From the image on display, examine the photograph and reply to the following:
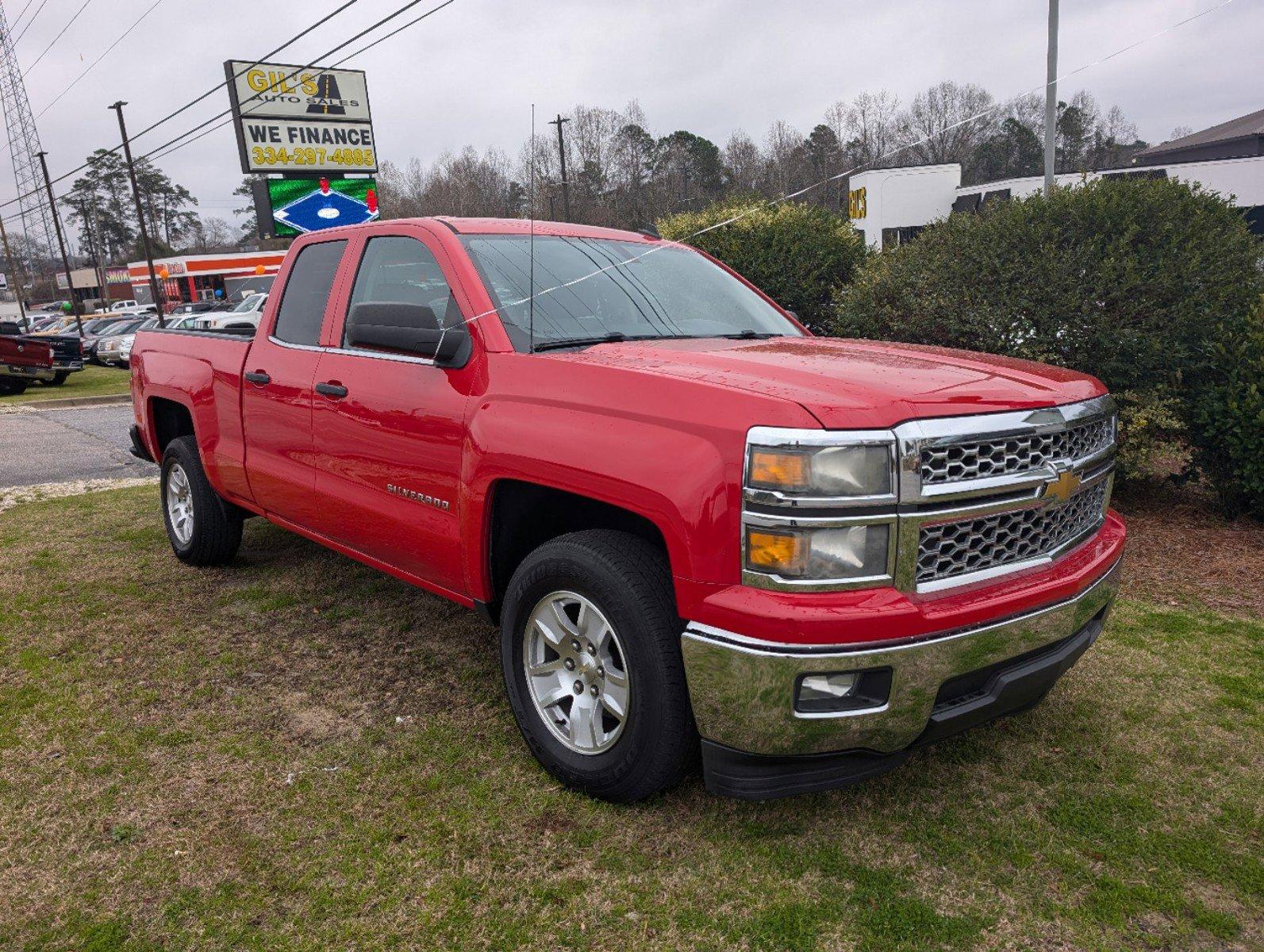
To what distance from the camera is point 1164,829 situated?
9.03 feet

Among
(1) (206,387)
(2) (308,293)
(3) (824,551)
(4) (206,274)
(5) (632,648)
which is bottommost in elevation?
(5) (632,648)

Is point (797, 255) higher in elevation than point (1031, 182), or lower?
lower

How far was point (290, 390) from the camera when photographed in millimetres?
4109

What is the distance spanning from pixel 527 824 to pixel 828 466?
1.49 meters

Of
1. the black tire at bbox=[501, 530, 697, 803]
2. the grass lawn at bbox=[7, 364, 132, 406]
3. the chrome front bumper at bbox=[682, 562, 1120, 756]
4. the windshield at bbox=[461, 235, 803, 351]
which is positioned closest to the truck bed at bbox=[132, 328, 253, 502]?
the windshield at bbox=[461, 235, 803, 351]

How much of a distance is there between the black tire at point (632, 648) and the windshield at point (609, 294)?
0.82 metres

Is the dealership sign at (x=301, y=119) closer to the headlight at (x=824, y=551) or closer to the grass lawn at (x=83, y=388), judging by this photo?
the grass lawn at (x=83, y=388)

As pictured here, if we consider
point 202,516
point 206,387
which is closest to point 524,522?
point 206,387

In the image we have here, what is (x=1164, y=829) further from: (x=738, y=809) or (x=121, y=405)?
(x=121, y=405)

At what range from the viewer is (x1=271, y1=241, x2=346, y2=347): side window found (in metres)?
4.11

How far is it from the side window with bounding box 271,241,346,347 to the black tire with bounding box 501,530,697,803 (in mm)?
1866

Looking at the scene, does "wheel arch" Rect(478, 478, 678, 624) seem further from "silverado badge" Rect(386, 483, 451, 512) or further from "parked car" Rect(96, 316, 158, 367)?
"parked car" Rect(96, 316, 158, 367)

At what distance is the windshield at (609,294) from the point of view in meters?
3.33

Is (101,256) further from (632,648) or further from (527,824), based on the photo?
(632,648)
